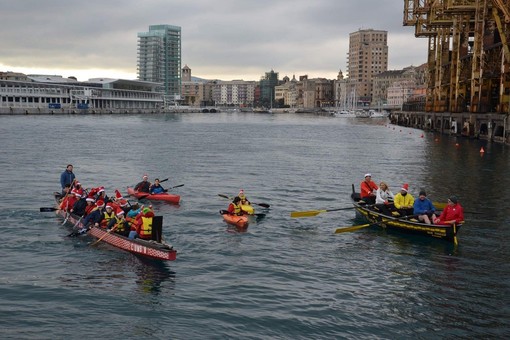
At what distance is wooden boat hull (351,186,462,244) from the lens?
2278 cm

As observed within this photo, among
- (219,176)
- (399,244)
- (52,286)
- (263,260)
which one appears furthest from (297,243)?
(219,176)

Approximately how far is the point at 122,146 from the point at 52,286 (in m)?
54.8

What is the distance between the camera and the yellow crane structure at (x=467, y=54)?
65.7 m

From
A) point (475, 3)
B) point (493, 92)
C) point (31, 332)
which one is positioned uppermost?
point (475, 3)

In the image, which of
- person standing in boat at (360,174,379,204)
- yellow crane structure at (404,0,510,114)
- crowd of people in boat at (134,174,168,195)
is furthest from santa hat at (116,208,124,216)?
yellow crane structure at (404,0,510,114)

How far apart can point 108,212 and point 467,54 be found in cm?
8100

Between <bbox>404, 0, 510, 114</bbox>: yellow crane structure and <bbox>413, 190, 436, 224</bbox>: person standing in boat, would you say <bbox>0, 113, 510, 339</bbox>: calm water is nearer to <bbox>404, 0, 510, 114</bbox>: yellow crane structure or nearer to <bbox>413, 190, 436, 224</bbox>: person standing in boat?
<bbox>413, 190, 436, 224</bbox>: person standing in boat

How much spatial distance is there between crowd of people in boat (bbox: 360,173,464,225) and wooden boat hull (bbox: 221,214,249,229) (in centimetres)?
627

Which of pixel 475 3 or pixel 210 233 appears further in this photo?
pixel 475 3

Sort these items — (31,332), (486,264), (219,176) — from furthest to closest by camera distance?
1. (219,176)
2. (486,264)
3. (31,332)

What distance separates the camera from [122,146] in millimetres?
71625

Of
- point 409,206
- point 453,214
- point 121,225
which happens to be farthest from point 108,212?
point 453,214

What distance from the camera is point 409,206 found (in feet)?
83.8

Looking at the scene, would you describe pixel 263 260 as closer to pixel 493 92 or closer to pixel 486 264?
pixel 486 264
